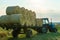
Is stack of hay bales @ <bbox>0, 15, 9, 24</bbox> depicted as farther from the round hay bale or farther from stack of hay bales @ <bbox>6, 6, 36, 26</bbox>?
the round hay bale

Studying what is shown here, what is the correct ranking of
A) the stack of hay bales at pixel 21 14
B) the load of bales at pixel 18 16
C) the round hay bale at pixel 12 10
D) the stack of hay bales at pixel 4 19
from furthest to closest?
the round hay bale at pixel 12 10
the stack of hay bales at pixel 4 19
the stack of hay bales at pixel 21 14
the load of bales at pixel 18 16

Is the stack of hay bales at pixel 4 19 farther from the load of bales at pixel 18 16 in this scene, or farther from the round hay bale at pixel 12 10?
the round hay bale at pixel 12 10

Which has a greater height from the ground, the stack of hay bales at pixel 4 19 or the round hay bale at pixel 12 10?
the round hay bale at pixel 12 10

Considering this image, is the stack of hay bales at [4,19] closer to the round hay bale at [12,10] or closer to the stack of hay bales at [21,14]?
→ the stack of hay bales at [21,14]

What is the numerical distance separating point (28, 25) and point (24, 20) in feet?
3.37

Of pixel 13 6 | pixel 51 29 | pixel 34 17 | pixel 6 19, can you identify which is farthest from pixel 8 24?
pixel 51 29

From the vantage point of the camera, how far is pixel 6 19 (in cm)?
1695

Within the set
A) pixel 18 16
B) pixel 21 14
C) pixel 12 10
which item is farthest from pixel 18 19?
pixel 12 10

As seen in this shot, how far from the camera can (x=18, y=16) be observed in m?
16.4

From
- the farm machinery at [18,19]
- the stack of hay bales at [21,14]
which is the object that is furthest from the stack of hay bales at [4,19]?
the stack of hay bales at [21,14]

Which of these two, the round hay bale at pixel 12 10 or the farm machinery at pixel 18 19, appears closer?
the farm machinery at pixel 18 19

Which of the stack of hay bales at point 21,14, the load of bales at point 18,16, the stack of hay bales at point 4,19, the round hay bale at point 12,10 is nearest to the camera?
the load of bales at point 18,16

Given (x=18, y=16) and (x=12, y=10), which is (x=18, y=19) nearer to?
(x=18, y=16)

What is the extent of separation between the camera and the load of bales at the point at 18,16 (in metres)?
16.5
